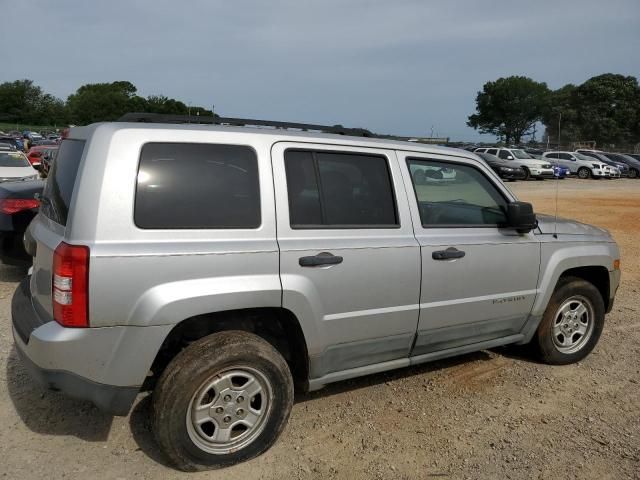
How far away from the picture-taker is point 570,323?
4480 millimetres

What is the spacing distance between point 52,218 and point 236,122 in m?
1.19

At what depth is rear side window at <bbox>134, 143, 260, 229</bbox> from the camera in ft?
8.93

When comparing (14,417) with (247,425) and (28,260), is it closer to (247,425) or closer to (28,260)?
(247,425)

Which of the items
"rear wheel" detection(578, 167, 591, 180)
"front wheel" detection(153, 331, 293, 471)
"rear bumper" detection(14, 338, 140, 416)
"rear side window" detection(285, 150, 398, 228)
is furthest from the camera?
"rear wheel" detection(578, 167, 591, 180)

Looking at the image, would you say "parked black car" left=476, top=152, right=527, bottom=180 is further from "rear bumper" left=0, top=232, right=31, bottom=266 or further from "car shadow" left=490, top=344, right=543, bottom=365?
"rear bumper" left=0, top=232, right=31, bottom=266

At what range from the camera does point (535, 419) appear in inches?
142

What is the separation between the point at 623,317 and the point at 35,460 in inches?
218

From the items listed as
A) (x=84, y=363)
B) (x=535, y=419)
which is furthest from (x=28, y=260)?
(x=535, y=419)

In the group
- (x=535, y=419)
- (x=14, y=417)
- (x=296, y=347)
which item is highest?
(x=296, y=347)

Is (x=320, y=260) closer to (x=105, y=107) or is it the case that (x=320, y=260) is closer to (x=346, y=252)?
(x=346, y=252)

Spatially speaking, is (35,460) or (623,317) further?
(623,317)

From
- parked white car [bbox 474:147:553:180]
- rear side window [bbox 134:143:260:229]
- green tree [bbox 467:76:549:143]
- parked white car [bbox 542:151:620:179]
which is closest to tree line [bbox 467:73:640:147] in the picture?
green tree [bbox 467:76:549:143]

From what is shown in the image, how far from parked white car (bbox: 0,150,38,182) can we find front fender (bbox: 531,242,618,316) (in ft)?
31.5

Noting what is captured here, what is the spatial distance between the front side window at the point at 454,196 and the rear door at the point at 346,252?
0.71ft
